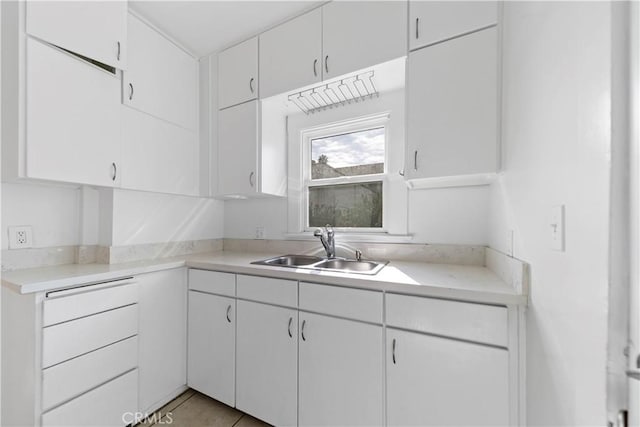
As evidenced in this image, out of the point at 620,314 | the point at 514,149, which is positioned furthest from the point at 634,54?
the point at 514,149

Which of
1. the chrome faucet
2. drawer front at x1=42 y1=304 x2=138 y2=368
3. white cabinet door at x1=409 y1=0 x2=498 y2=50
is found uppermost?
white cabinet door at x1=409 y1=0 x2=498 y2=50

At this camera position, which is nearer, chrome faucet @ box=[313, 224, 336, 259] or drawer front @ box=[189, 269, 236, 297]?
drawer front @ box=[189, 269, 236, 297]

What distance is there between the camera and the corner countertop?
1.05 m

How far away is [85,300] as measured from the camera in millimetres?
1328

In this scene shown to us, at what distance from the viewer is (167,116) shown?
1.97m

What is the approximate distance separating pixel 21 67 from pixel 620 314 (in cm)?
234

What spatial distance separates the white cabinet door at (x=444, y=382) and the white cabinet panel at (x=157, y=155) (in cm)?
183

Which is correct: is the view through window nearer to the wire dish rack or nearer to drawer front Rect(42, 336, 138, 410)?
the wire dish rack

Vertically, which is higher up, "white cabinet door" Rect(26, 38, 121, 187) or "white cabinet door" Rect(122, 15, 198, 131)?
"white cabinet door" Rect(122, 15, 198, 131)

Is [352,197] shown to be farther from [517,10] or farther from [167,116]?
[167,116]

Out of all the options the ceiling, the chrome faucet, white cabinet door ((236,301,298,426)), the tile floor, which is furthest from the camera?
the chrome faucet

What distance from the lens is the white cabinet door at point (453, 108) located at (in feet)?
4.15

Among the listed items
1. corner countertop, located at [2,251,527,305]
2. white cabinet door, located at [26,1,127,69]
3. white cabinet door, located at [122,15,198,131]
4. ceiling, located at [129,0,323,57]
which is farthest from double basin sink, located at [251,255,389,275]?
ceiling, located at [129,0,323,57]

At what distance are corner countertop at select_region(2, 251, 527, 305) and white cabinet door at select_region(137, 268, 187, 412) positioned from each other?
0.12 m
